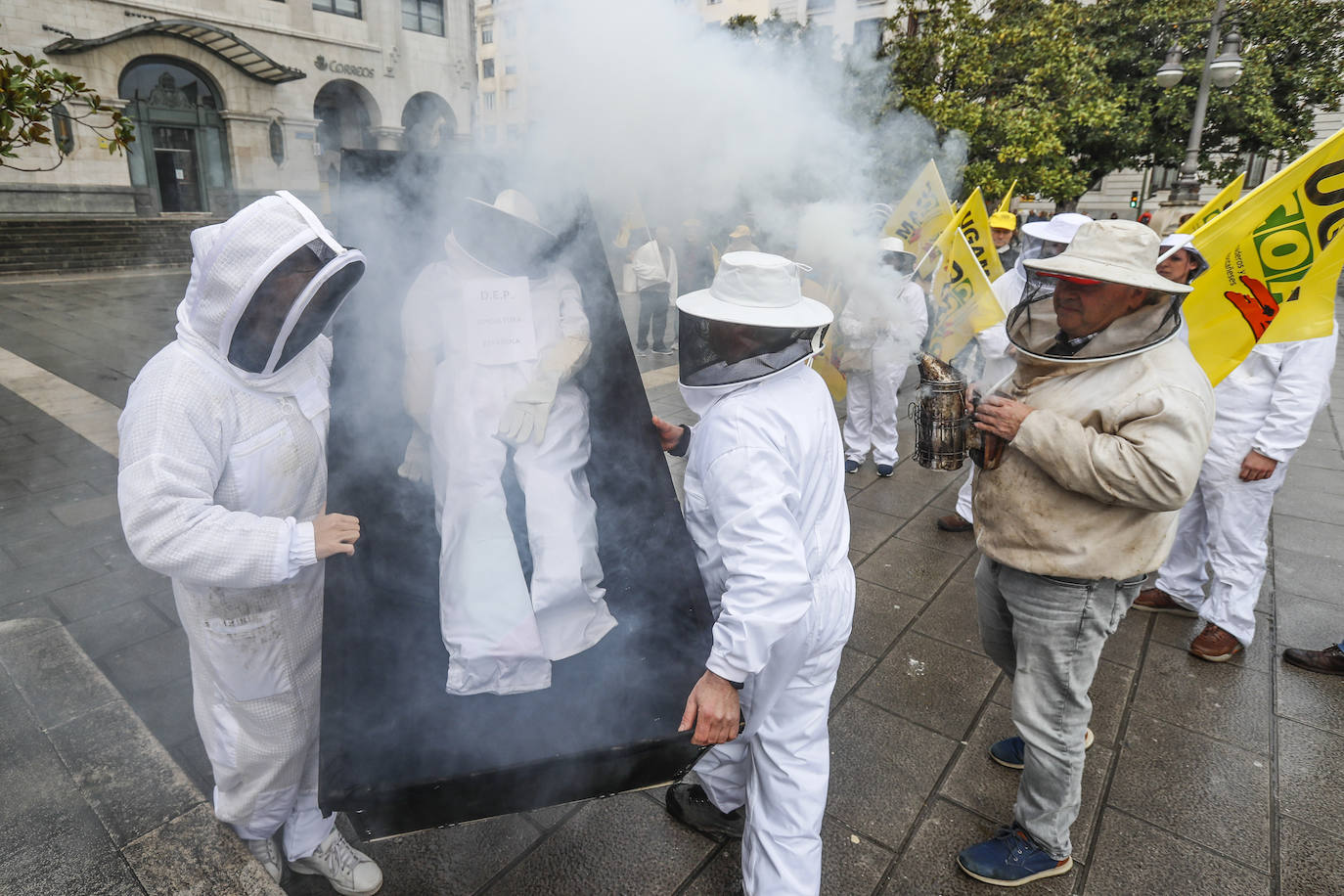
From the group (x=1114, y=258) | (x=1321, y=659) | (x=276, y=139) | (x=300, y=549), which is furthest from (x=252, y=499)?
(x=276, y=139)

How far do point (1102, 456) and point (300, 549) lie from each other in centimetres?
217

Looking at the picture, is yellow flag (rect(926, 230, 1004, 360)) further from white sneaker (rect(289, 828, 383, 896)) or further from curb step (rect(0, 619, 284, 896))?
curb step (rect(0, 619, 284, 896))

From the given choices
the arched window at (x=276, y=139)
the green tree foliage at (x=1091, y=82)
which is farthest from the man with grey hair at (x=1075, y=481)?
the arched window at (x=276, y=139)

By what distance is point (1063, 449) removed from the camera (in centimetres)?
204

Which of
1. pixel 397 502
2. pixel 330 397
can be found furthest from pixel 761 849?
pixel 330 397

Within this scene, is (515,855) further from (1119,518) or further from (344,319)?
(1119,518)

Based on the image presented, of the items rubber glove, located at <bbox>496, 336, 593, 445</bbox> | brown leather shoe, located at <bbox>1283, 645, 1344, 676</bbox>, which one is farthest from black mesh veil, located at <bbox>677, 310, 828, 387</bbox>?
brown leather shoe, located at <bbox>1283, 645, 1344, 676</bbox>

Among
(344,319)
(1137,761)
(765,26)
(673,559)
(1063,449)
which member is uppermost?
(765,26)

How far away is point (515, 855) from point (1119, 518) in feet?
7.20

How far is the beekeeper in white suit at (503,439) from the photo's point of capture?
2.13m

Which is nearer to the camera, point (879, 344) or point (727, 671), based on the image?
point (727, 671)

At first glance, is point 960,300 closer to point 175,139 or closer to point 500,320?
point 500,320

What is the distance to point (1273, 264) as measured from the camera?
9.66 ft

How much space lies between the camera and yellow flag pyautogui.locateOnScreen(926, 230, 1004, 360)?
407 cm
